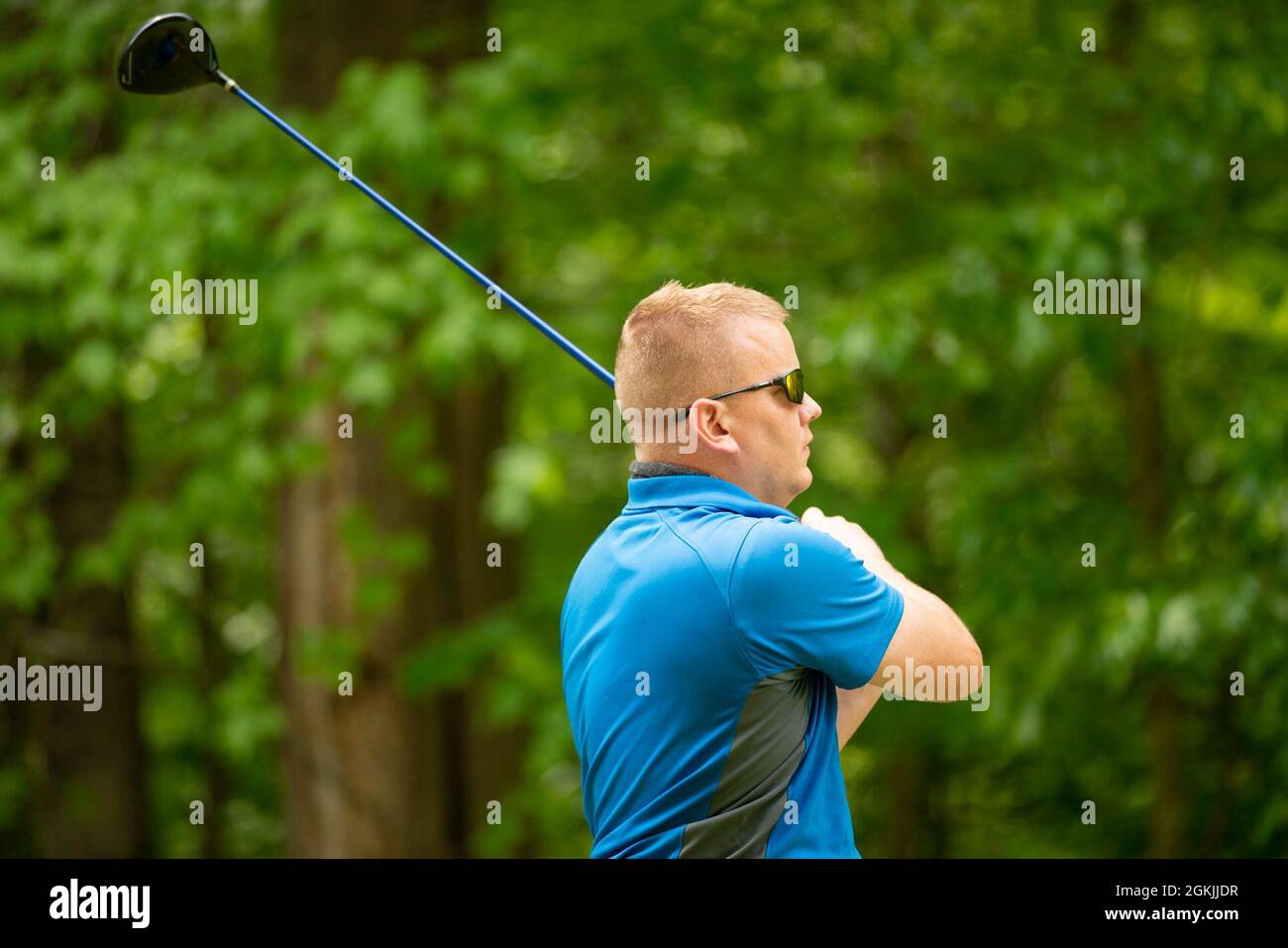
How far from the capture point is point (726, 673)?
6.92 feet

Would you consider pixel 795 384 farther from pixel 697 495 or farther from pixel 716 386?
pixel 697 495

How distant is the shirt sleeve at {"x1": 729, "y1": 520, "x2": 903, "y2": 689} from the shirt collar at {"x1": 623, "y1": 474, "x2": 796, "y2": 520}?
116 mm

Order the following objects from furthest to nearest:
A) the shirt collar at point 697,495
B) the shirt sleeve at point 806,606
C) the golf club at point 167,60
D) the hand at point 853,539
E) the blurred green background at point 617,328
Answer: the blurred green background at point 617,328 < the golf club at point 167,60 < the hand at point 853,539 < the shirt collar at point 697,495 < the shirt sleeve at point 806,606

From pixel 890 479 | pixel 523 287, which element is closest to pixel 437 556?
pixel 523 287

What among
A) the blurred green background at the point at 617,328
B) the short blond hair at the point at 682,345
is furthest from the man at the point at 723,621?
the blurred green background at the point at 617,328

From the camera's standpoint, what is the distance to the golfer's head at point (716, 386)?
7.45 feet

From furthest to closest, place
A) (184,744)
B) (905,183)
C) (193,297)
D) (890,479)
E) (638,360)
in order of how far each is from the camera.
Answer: (184,744)
(890,479)
(905,183)
(193,297)
(638,360)

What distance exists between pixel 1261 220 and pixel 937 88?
1.55 m

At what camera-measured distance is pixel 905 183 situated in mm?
6434

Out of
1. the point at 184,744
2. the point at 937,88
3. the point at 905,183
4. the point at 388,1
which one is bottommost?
the point at 184,744

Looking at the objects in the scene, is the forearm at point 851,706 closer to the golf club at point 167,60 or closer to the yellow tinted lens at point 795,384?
the yellow tinted lens at point 795,384

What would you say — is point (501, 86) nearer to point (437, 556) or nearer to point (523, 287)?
point (523, 287)

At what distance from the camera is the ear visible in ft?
7.44

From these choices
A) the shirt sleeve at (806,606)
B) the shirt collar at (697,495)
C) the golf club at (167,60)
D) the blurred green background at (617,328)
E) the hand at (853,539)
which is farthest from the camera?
the blurred green background at (617,328)
